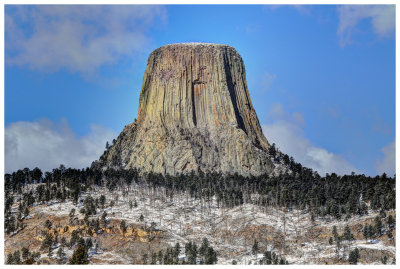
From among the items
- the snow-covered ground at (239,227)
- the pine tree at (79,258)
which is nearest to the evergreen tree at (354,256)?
the snow-covered ground at (239,227)

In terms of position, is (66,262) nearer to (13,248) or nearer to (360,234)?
(13,248)

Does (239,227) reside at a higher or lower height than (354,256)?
higher

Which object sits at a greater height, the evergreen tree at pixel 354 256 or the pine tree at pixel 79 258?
the evergreen tree at pixel 354 256

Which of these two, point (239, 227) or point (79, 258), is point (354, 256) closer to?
point (239, 227)

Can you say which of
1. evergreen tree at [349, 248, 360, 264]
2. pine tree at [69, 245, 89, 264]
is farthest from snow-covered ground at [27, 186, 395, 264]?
pine tree at [69, 245, 89, 264]

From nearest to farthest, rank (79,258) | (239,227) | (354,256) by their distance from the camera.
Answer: (79,258), (354,256), (239,227)

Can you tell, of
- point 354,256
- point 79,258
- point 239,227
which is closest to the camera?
point 79,258

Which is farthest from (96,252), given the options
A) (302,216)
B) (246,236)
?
(302,216)

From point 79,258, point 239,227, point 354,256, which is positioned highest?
point 239,227

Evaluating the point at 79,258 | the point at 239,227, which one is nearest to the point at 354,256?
the point at 239,227

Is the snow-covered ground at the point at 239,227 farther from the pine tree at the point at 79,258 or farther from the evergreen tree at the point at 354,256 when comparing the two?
the pine tree at the point at 79,258

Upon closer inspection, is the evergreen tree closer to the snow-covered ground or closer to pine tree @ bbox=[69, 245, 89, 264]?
the snow-covered ground
